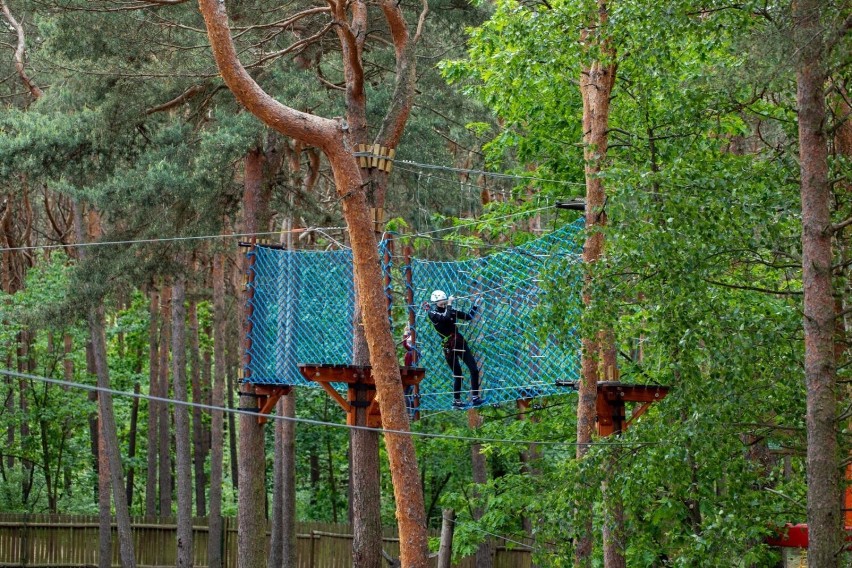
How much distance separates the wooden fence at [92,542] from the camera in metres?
17.6

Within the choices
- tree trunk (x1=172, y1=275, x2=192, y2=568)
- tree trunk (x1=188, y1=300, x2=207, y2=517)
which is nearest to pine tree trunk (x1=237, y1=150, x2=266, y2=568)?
tree trunk (x1=172, y1=275, x2=192, y2=568)

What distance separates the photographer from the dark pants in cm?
827

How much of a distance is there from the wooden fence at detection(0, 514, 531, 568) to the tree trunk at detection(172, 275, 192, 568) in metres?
2.13

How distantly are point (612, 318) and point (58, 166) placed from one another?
7.12 meters

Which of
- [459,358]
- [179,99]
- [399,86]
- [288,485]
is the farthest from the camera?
[288,485]

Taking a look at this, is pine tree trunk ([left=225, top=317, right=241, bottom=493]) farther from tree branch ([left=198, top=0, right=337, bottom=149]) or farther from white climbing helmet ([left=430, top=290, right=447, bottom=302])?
tree branch ([left=198, top=0, right=337, bottom=149])

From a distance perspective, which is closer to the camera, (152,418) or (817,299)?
(817,299)

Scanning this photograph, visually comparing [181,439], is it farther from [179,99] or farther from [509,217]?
[509,217]

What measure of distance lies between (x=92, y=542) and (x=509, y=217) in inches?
402

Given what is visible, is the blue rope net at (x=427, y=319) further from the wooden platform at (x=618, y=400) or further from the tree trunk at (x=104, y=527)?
the tree trunk at (x=104, y=527)

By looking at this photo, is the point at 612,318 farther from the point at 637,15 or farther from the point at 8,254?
the point at 8,254

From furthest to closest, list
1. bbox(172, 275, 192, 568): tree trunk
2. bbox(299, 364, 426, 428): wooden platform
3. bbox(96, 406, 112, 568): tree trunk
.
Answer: bbox(96, 406, 112, 568): tree trunk < bbox(172, 275, 192, 568): tree trunk < bbox(299, 364, 426, 428): wooden platform

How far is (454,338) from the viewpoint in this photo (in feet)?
27.1

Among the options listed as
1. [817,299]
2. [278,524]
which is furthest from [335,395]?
[278,524]
